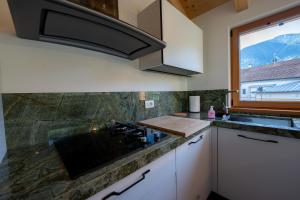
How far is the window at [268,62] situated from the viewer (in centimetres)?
135

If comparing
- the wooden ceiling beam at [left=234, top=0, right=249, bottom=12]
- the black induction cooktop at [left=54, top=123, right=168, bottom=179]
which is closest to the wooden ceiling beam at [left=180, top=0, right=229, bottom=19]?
the wooden ceiling beam at [left=234, top=0, right=249, bottom=12]

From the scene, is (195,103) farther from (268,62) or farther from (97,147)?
(97,147)

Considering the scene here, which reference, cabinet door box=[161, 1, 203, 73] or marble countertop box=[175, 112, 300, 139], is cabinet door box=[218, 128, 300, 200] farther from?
cabinet door box=[161, 1, 203, 73]

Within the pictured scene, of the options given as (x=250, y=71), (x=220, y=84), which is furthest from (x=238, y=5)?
(x=220, y=84)

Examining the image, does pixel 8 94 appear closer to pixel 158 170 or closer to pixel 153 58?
pixel 158 170

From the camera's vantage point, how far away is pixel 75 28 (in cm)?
74

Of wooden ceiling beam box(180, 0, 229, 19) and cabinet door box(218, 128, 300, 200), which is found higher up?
wooden ceiling beam box(180, 0, 229, 19)

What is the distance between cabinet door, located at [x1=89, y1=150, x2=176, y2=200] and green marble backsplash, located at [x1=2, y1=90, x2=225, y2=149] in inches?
23.3

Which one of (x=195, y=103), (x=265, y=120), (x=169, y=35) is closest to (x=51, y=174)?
(x=169, y=35)

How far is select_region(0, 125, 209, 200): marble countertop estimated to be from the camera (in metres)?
0.41

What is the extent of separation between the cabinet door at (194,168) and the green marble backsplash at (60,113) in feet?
1.92

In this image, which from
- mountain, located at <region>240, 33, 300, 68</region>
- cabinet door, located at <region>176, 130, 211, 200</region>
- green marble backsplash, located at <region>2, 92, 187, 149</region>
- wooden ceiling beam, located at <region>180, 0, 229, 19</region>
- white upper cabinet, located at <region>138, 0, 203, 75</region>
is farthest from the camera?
wooden ceiling beam, located at <region>180, 0, 229, 19</region>

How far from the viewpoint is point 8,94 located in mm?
736

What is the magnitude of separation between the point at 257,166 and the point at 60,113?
60.5 inches
